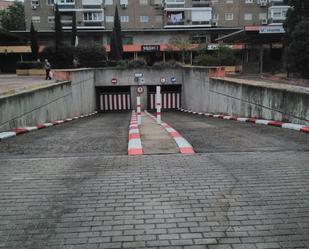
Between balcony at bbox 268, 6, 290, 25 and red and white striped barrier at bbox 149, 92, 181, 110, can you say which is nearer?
red and white striped barrier at bbox 149, 92, 181, 110

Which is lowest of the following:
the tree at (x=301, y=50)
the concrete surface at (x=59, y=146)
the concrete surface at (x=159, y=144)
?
the concrete surface at (x=59, y=146)

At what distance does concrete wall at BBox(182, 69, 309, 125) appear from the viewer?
1131 centimetres

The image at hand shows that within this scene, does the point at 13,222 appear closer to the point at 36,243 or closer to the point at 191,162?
the point at 36,243

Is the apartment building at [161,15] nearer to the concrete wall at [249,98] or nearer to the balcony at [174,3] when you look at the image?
the balcony at [174,3]

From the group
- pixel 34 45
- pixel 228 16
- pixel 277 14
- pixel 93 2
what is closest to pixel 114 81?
pixel 34 45

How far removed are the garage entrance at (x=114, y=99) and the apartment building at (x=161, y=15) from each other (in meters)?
24.4

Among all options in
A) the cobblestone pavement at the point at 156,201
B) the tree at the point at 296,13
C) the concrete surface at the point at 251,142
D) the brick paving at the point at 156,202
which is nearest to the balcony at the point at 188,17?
the tree at the point at 296,13

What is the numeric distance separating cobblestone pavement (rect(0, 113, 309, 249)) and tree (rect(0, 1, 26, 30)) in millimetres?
80284

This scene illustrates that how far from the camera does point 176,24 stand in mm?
61312

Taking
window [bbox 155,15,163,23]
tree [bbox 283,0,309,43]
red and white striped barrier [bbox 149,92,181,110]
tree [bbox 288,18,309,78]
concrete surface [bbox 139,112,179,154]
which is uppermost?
window [bbox 155,15,163,23]

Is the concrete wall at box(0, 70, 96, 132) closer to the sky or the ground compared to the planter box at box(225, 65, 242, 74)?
closer to the ground

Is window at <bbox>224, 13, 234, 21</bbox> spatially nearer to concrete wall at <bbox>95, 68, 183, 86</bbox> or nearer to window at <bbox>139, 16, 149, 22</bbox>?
window at <bbox>139, 16, 149, 22</bbox>

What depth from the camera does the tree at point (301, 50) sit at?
26853 millimetres

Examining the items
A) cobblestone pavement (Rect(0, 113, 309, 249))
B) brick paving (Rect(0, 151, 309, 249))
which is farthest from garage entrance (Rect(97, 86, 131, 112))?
brick paving (Rect(0, 151, 309, 249))
